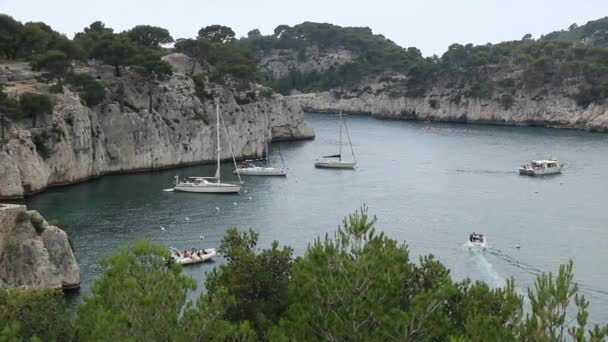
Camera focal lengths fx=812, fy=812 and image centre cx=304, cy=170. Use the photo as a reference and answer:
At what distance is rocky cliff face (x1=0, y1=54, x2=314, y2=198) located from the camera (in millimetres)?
73812

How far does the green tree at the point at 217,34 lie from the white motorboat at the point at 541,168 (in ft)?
193

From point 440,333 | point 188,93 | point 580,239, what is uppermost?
point 188,93

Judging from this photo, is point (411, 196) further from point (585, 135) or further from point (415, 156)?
point (585, 135)

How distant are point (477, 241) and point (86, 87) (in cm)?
4861

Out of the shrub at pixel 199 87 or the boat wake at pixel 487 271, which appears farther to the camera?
the shrub at pixel 199 87

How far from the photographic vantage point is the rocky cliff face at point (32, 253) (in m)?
42.3

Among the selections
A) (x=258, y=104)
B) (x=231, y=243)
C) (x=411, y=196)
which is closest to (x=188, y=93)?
(x=258, y=104)

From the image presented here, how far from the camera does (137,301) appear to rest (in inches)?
905

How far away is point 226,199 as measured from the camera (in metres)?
77.1

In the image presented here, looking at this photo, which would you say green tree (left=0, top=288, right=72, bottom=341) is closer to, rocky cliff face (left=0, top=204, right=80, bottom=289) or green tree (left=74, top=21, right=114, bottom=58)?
rocky cliff face (left=0, top=204, right=80, bottom=289)

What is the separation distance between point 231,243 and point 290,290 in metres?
8.37

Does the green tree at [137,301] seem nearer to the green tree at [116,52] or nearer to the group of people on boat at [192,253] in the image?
the group of people on boat at [192,253]

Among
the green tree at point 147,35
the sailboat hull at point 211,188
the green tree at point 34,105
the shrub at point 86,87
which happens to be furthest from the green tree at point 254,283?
the green tree at point 147,35

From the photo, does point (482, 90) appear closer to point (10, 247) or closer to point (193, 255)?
point (193, 255)
